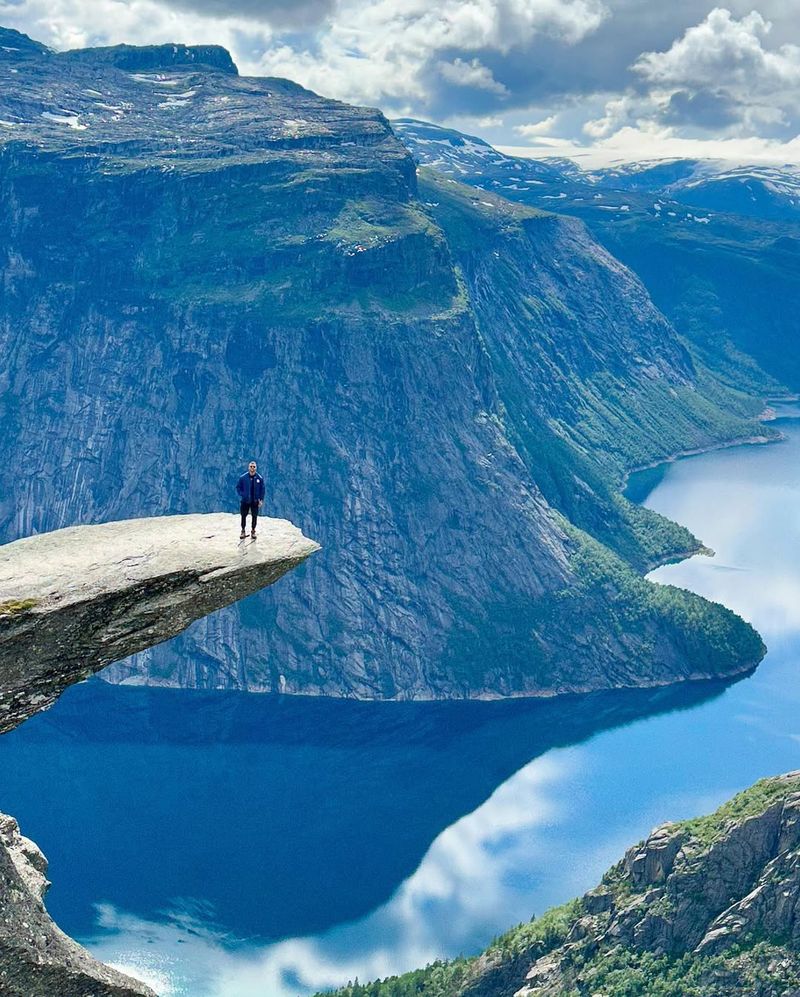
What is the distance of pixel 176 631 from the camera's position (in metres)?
40.6

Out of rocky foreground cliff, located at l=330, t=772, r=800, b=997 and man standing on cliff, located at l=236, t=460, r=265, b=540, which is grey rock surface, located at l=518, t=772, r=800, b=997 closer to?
rocky foreground cliff, located at l=330, t=772, r=800, b=997

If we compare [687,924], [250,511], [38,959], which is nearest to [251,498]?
[250,511]

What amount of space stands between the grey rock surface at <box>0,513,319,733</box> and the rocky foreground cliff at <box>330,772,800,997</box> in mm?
67221

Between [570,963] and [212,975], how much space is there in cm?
6018

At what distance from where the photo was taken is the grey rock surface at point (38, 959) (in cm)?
3497

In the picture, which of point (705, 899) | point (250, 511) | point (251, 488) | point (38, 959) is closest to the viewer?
point (38, 959)

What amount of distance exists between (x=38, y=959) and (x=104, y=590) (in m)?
10.6

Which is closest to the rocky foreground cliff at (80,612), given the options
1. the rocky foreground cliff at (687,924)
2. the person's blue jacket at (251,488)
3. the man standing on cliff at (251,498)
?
the man standing on cliff at (251,498)

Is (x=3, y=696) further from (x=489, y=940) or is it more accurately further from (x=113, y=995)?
(x=489, y=940)

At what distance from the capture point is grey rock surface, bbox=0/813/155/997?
3497 centimetres

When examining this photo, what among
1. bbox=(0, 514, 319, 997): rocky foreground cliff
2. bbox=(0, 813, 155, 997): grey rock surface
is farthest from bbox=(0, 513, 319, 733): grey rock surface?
bbox=(0, 813, 155, 997): grey rock surface

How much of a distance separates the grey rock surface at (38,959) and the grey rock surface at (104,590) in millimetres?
4854

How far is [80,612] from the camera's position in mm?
38000

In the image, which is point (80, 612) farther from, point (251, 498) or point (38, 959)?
point (38, 959)
